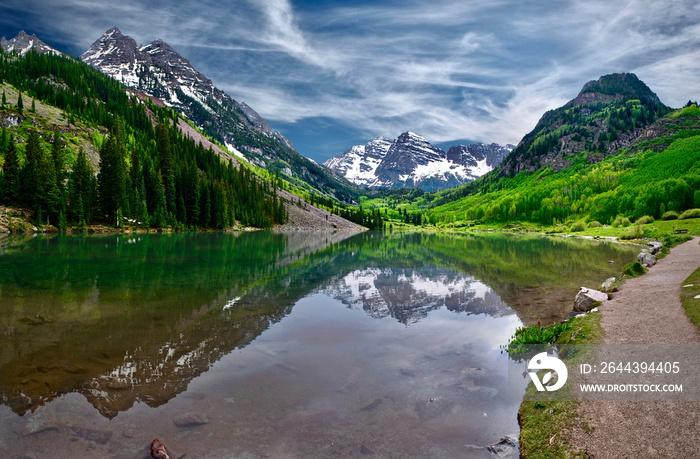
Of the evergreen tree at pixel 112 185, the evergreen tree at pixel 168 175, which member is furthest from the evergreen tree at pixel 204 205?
the evergreen tree at pixel 112 185

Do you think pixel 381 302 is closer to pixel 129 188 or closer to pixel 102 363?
pixel 102 363

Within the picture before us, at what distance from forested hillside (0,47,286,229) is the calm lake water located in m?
78.7

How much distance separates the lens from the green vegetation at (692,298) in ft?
46.8

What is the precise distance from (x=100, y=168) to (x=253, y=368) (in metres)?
124

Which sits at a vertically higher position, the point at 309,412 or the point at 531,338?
the point at 531,338

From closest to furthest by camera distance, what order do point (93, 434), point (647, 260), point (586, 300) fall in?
1. point (93, 434)
2. point (586, 300)
3. point (647, 260)

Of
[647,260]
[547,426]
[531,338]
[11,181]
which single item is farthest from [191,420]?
[11,181]

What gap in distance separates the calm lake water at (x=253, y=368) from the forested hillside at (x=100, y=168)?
78723 millimetres

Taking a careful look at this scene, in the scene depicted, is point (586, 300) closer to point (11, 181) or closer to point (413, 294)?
point (413, 294)

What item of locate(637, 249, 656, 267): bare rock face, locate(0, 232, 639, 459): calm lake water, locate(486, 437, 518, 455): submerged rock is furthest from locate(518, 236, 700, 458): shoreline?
locate(637, 249, 656, 267): bare rock face

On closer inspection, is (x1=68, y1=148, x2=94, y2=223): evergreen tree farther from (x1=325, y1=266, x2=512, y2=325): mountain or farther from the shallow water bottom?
the shallow water bottom

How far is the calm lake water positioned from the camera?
8534 mm

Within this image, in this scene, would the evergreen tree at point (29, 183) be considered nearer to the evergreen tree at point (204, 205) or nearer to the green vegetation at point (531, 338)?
the evergreen tree at point (204, 205)

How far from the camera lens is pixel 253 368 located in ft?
41.9
